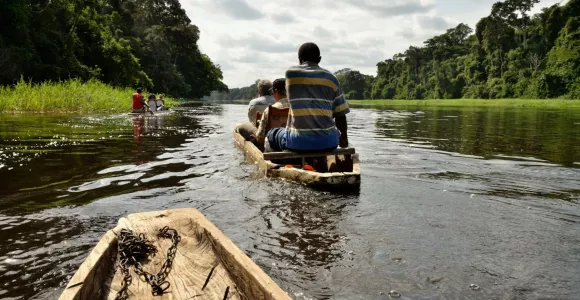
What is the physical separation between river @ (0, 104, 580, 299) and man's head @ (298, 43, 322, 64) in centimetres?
160

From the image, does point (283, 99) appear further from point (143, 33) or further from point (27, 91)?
point (143, 33)

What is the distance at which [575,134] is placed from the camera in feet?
41.2

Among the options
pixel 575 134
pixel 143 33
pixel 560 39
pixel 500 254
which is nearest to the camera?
pixel 500 254

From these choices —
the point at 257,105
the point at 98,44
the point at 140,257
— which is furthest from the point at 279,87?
the point at 98,44

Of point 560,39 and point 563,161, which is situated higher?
point 560,39

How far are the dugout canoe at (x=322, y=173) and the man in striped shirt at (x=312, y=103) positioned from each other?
0.61 feet

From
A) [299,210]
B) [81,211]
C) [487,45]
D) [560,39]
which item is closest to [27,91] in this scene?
[81,211]

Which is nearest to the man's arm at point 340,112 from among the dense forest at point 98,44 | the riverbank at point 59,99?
the riverbank at point 59,99

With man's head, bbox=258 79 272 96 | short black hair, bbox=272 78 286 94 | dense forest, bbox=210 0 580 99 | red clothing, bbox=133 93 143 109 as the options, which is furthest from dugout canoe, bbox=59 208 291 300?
dense forest, bbox=210 0 580 99

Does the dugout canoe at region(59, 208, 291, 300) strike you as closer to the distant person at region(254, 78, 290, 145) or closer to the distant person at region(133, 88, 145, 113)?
the distant person at region(254, 78, 290, 145)

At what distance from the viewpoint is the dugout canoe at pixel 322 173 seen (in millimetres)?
4848

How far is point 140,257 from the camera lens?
2.70 metres

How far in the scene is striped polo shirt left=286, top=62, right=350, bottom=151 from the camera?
5.25 metres

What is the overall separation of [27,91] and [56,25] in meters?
13.2
